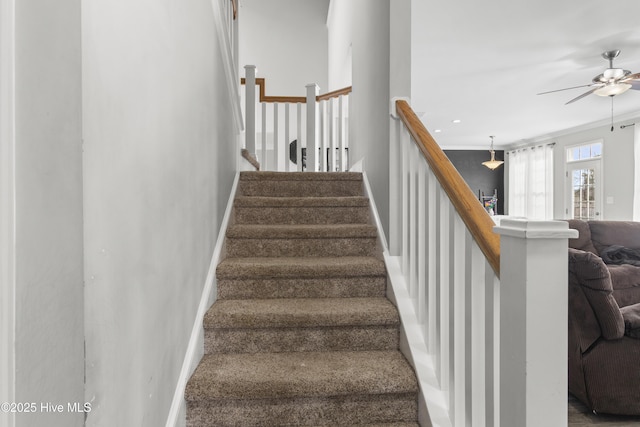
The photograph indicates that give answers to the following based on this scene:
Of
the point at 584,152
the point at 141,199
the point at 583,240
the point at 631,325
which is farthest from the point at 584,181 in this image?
the point at 141,199

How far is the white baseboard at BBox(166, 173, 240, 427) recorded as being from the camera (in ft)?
4.20

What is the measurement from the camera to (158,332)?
3.74 ft

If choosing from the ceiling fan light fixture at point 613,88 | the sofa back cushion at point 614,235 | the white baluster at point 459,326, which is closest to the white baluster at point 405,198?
the white baluster at point 459,326

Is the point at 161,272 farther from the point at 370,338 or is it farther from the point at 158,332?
the point at 370,338

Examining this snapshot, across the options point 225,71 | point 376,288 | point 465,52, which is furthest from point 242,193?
point 465,52

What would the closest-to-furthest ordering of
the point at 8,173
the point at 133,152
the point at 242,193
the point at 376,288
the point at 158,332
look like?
the point at 8,173 → the point at 133,152 → the point at 158,332 → the point at 376,288 → the point at 242,193

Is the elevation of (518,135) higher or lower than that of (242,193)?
higher

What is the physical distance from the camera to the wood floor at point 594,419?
192 cm

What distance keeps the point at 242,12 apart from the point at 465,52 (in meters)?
3.79

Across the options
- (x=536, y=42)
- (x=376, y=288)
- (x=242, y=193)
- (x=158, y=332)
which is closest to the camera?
(x=158, y=332)

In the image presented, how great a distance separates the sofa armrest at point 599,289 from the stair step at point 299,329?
1.09 metres

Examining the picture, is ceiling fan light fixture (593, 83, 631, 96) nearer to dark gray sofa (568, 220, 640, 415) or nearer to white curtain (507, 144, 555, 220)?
dark gray sofa (568, 220, 640, 415)

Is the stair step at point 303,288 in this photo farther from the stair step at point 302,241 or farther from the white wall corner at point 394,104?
the white wall corner at point 394,104

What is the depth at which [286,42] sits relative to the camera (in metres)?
5.89
